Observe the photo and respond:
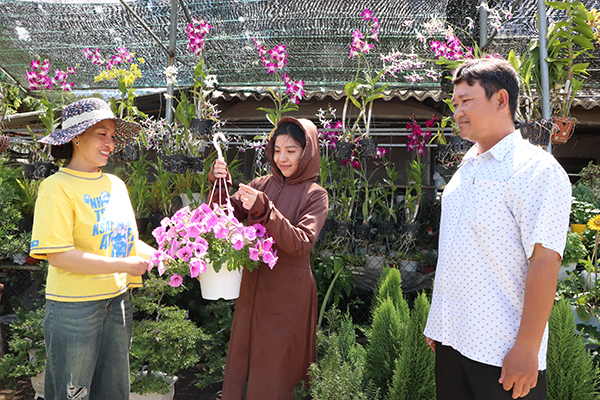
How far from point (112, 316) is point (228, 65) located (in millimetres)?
4081

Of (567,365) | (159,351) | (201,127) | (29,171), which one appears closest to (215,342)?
(159,351)

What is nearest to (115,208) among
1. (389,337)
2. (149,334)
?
(149,334)

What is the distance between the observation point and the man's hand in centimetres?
114

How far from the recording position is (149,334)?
103 inches

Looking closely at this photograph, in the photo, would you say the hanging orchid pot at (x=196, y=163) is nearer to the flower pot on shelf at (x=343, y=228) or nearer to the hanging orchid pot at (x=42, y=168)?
the flower pot on shelf at (x=343, y=228)

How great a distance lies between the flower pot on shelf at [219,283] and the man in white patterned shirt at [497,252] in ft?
2.77

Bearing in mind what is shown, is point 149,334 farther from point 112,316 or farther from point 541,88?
point 541,88


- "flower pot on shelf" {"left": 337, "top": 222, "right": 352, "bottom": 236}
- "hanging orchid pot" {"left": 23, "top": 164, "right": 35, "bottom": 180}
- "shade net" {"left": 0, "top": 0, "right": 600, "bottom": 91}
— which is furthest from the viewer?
"shade net" {"left": 0, "top": 0, "right": 600, "bottom": 91}

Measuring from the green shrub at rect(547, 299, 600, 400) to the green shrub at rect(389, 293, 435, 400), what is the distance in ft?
1.78

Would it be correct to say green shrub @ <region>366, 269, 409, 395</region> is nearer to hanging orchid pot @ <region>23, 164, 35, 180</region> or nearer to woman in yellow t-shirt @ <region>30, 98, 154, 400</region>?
woman in yellow t-shirt @ <region>30, 98, 154, 400</region>

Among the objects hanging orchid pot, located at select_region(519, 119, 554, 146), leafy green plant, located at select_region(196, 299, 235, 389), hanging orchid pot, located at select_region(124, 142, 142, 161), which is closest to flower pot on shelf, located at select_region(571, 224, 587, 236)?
hanging orchid pot, located at select_region(519, 119, 554, 146)

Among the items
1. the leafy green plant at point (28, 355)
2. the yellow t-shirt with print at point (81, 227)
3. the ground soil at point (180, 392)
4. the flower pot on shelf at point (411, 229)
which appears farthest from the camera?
the flower pot on shelf at point (411, 229)

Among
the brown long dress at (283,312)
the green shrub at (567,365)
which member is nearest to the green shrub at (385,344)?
the brown long dress at (283,312)

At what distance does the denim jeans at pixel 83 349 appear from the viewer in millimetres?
1672
